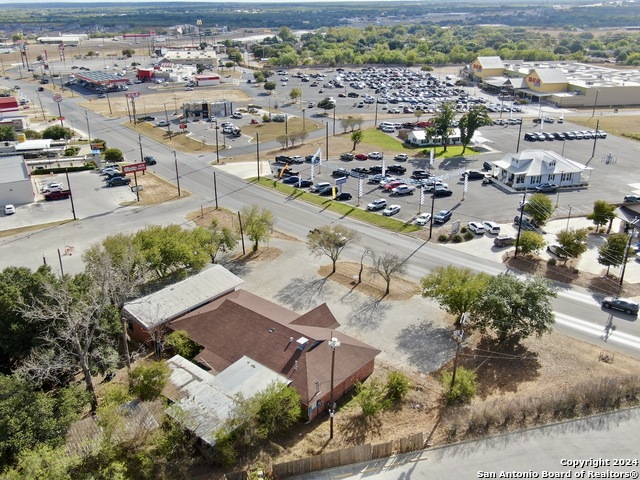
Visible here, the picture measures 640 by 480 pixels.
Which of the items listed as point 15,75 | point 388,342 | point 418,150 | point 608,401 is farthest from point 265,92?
point 608,401

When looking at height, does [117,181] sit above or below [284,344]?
below

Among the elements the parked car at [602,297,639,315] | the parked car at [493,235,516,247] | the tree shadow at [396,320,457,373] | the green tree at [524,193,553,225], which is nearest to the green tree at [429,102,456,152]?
the green tree at [524,193,553,225]

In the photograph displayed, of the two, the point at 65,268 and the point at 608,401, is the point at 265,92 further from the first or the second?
the point at 608,401

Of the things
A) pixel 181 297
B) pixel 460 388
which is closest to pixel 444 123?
pixel 181 297

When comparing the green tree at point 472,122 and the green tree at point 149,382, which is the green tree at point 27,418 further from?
the green tree at point 472,122

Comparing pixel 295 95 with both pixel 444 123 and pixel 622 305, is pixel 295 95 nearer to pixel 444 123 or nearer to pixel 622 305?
pixel 444 123

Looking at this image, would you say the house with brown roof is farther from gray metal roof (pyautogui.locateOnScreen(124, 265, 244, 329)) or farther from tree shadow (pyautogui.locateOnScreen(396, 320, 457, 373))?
tree shadow (pyautogui.locateOnScreen(396, 320, 457, 373))
